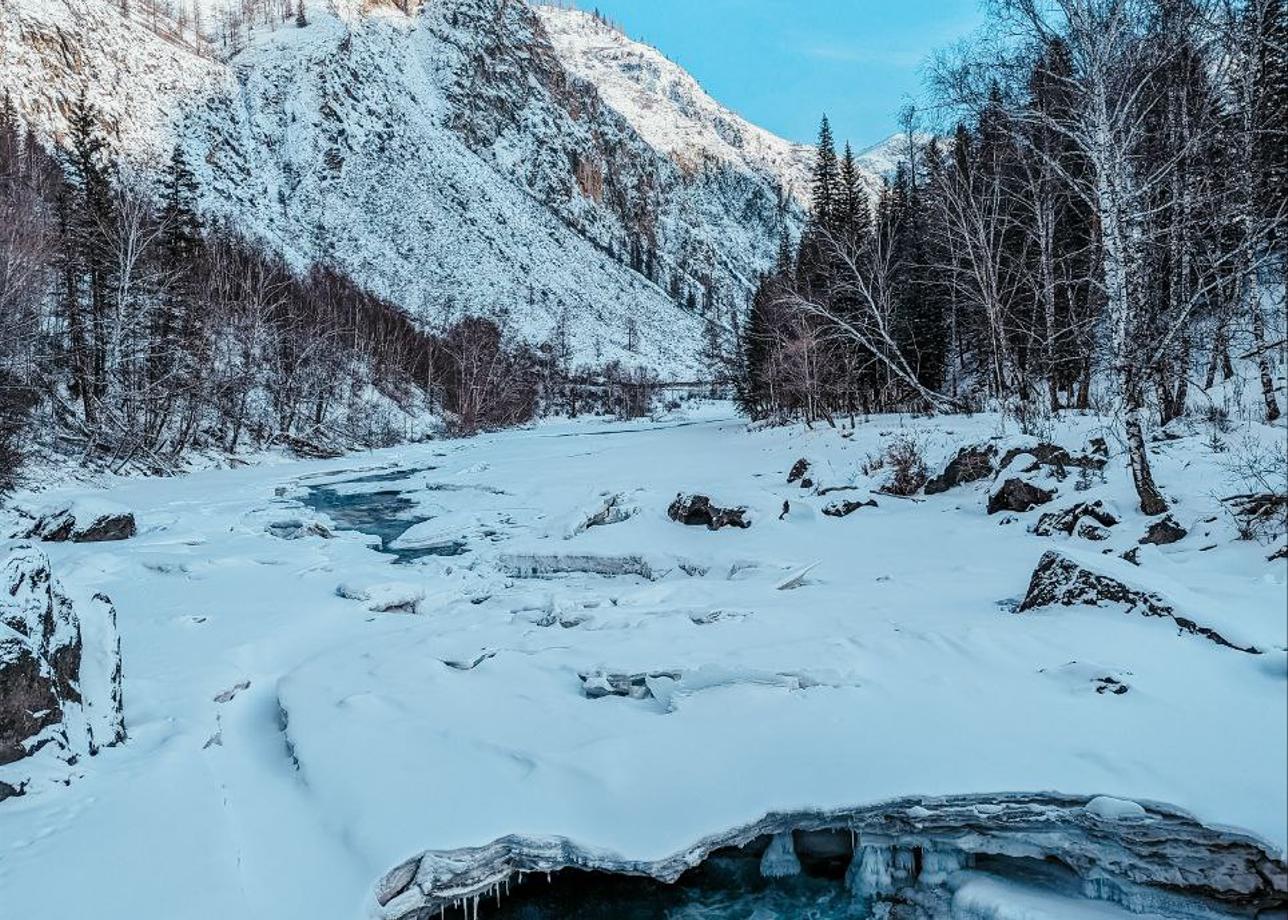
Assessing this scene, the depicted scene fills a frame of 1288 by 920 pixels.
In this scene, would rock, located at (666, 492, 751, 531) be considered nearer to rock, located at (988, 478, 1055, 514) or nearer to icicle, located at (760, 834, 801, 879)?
rock, located at (988, 478, 1055, 514)

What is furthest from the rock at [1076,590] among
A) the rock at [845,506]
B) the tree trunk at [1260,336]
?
the rock at [845,506]

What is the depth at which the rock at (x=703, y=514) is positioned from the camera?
11711 millimetres

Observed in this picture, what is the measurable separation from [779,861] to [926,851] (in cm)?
88

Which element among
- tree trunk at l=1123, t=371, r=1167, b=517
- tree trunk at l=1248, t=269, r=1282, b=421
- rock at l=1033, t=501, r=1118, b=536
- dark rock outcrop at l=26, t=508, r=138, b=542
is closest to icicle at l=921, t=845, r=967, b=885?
tree trunk at l=1123, t=371, r=1167, b=517

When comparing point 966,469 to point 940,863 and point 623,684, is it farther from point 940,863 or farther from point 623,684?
point 940,863

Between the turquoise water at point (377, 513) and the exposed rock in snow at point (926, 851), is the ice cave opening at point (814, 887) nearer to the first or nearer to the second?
the exposed rock in snow at point (926, 851)

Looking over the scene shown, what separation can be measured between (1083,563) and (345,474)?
81.9ft

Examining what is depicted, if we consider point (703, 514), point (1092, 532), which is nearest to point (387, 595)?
point (703, 514)

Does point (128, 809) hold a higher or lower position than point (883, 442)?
lower

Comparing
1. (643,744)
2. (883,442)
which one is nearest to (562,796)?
(643,744)

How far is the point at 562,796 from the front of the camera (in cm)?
418

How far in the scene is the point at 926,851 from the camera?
148 inches

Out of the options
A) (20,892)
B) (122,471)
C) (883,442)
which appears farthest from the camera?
(122,471)

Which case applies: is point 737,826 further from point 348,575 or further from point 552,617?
point 348,575
